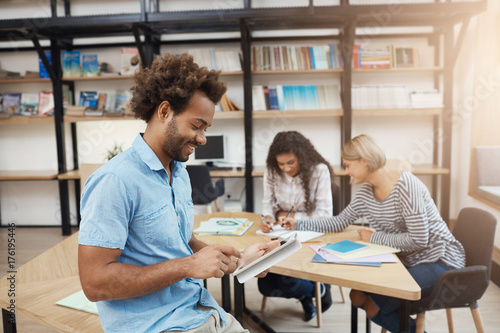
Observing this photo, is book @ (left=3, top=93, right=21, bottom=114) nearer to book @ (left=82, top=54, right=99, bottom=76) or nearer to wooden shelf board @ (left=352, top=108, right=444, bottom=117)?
book @ (left=82, top=54, right=99, bottom=76)

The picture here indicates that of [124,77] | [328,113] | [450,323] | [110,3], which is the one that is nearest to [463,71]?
[328,113]

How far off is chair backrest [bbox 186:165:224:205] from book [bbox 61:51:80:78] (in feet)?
6.13

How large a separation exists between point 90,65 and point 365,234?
3.88 m

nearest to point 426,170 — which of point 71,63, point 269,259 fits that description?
point 269,259

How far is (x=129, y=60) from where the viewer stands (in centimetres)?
472

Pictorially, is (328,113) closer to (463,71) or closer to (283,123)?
(283,123)

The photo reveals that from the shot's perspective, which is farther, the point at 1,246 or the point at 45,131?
the point at 45,131

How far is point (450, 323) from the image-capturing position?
2.22 meters

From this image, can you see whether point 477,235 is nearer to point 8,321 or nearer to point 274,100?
point 8,321

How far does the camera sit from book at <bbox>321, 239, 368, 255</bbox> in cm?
187

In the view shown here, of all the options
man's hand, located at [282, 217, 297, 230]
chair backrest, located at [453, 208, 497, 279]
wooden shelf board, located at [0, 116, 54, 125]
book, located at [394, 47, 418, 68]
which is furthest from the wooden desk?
book, located at [394, 47, 418, 68]

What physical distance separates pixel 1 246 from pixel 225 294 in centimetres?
343

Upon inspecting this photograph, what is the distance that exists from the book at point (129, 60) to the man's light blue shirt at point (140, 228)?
3786 mm

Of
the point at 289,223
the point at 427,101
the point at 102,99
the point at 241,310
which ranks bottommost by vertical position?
the point at 241,310
